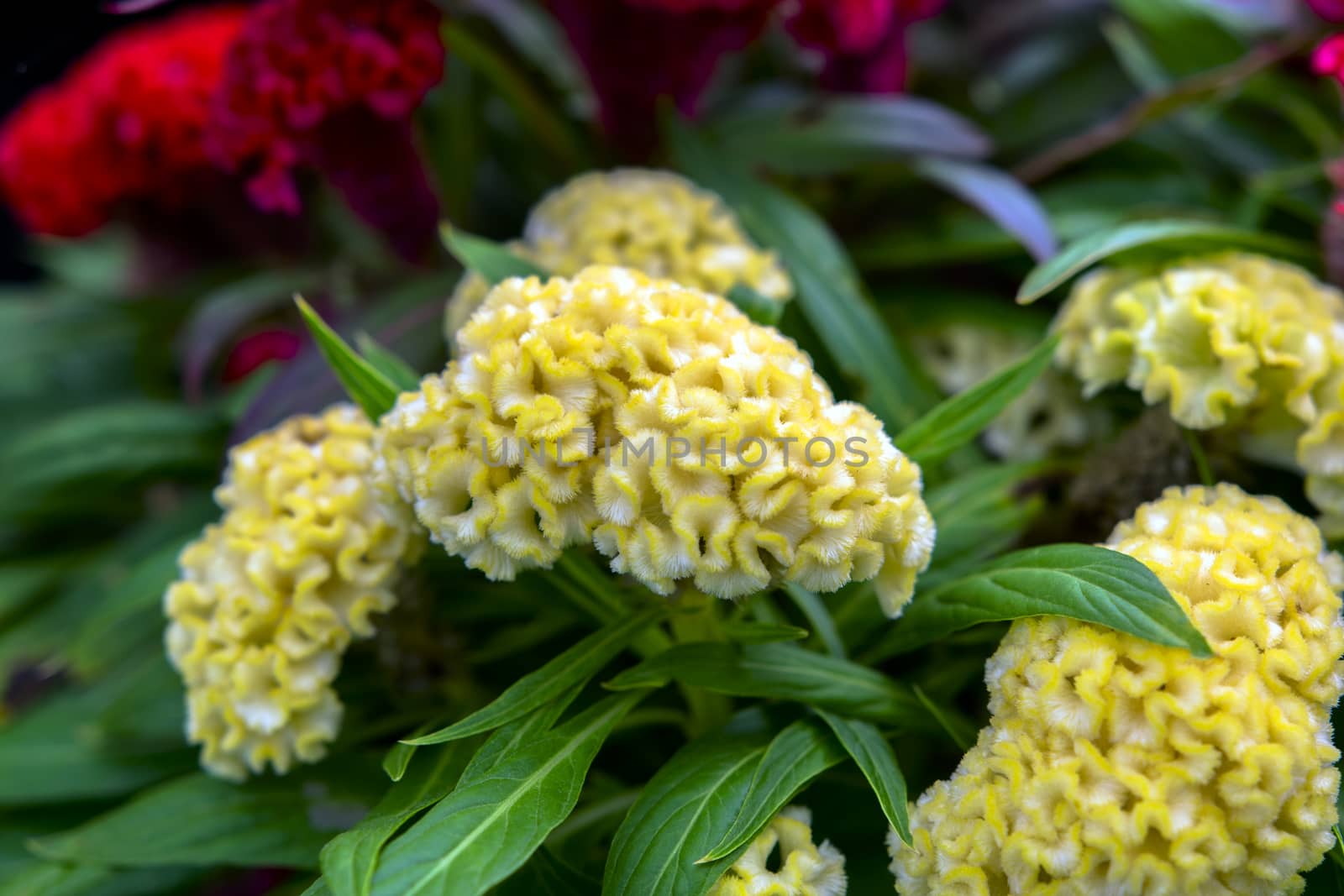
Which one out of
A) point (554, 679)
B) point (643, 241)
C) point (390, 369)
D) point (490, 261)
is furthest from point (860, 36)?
point (554, 679)

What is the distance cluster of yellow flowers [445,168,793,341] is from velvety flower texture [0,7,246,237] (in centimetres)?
48

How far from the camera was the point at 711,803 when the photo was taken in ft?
2.22

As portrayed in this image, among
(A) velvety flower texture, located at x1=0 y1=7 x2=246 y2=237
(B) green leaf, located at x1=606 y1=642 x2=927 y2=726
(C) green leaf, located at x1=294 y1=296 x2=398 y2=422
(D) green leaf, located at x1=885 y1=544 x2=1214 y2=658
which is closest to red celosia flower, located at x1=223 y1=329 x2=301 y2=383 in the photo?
(A) velvety flower texture, located at x1=0 y1=7 x2=246 y2=237

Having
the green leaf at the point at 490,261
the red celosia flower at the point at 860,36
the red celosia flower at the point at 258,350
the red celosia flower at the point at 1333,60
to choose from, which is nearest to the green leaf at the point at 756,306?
the green leaf at the point at 490,261

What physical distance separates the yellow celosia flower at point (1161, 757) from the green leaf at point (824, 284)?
13.6 inches

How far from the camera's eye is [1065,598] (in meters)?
0.64

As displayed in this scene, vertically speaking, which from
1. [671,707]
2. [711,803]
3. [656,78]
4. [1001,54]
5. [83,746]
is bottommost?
[83,746]

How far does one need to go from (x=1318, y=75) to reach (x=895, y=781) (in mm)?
1015

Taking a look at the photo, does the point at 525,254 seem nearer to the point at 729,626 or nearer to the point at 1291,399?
the point at 729,626

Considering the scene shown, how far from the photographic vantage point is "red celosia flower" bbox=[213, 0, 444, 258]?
A: 0.95 m

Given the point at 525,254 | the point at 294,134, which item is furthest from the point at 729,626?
the point at 294,134

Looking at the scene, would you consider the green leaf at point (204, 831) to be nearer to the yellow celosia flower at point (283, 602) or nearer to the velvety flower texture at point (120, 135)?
the yellow celosia flower at point (283, 602)

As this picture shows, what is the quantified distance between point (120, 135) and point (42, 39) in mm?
124

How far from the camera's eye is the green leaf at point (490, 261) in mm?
Answer: 875
